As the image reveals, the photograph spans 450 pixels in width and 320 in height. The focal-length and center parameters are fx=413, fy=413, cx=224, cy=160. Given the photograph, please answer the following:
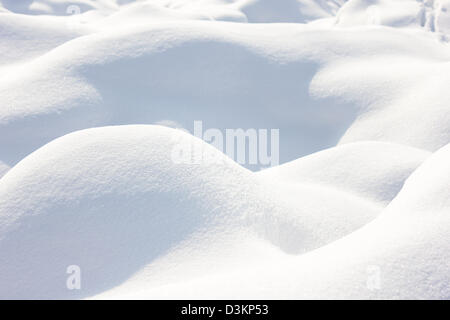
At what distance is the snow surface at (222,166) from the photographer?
4.68ft

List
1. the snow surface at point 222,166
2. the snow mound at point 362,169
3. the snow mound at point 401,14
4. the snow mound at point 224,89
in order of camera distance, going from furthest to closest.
Result: the snow mound at point 401,14, the snow mound at point 224,89, the snow mound at point 362,169, the snow surface at point 222,166

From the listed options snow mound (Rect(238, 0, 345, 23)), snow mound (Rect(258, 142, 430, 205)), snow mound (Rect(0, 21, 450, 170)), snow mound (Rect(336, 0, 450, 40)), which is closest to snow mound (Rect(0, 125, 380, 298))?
snow mound (Rect(258, 142, 430, 205))

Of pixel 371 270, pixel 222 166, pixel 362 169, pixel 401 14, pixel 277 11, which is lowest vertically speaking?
pixel 371 270

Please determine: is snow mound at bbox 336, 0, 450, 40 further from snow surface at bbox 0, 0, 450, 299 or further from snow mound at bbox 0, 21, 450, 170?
snow mound at bbox 0, 21, 450, 170

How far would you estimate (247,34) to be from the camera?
4707mm

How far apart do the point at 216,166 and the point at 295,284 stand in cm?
116

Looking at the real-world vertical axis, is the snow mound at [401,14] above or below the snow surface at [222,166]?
above

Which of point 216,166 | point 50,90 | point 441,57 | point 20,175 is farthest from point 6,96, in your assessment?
point 441,57

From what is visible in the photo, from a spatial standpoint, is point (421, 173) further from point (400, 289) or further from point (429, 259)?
point (400, 289)

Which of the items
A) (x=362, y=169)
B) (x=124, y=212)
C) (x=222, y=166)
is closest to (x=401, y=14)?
(x=362, y=169)

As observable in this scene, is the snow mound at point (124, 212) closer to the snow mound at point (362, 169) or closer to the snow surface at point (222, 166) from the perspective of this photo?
the snow surface at point (222, 166)

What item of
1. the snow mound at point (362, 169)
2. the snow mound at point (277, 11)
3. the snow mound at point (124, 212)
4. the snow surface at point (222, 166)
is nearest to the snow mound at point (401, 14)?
the snow mound at point (277, 11)

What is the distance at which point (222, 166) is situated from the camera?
235cm

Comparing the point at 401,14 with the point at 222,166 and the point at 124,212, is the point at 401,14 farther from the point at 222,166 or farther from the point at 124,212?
the point at 124,212
